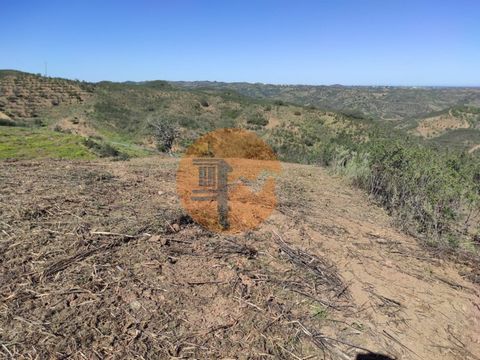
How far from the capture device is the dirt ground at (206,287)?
2.71 meters

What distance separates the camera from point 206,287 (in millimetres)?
3371

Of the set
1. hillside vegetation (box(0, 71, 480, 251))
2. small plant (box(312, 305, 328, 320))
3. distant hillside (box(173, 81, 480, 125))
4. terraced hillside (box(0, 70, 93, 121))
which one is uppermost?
distant hillside (box(173, 81, 480, 125))

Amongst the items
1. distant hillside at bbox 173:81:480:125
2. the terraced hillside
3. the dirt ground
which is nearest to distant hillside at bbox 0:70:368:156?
the terraced hillside

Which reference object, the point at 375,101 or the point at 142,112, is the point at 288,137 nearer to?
the point at 142,112

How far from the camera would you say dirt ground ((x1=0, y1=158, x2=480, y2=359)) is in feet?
8.88

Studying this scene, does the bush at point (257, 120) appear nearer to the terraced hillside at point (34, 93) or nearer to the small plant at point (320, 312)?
the terraced hillside at point (34, 93)

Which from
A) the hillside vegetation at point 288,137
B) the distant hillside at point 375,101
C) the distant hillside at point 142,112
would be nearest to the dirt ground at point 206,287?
the hillside vegetation at point 288,137

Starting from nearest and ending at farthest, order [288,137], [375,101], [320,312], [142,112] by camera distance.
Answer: [320,312] → [288,137] → [142,112] → [375,101]

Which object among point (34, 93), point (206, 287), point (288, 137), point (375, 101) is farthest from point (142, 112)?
point (375, 101)

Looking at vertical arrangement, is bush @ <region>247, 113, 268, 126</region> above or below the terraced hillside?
below

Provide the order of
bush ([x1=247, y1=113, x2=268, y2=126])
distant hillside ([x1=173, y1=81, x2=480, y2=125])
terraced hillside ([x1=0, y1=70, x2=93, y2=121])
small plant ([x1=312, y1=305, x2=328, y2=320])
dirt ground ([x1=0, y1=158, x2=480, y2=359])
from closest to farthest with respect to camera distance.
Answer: dirt ground ([x1=0, y1=158, x2=480, y2=359])
small plant ([x1=312, y1=305, x2=328, y2=320])
terraced hillside ([x1=0, y1=70, x2=93, y2=121])
bush ([x1=247, y1=113, x2=268, y2=126])
distant hillside ([x1=173, y1=81, x2=480, y2=125])

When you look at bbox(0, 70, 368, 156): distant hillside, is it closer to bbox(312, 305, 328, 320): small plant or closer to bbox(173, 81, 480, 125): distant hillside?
bbox(312, 305, 328, 320): small plant

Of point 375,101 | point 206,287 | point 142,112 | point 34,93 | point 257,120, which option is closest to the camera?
point 206,287

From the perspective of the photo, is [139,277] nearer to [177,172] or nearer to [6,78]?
[177,172]
